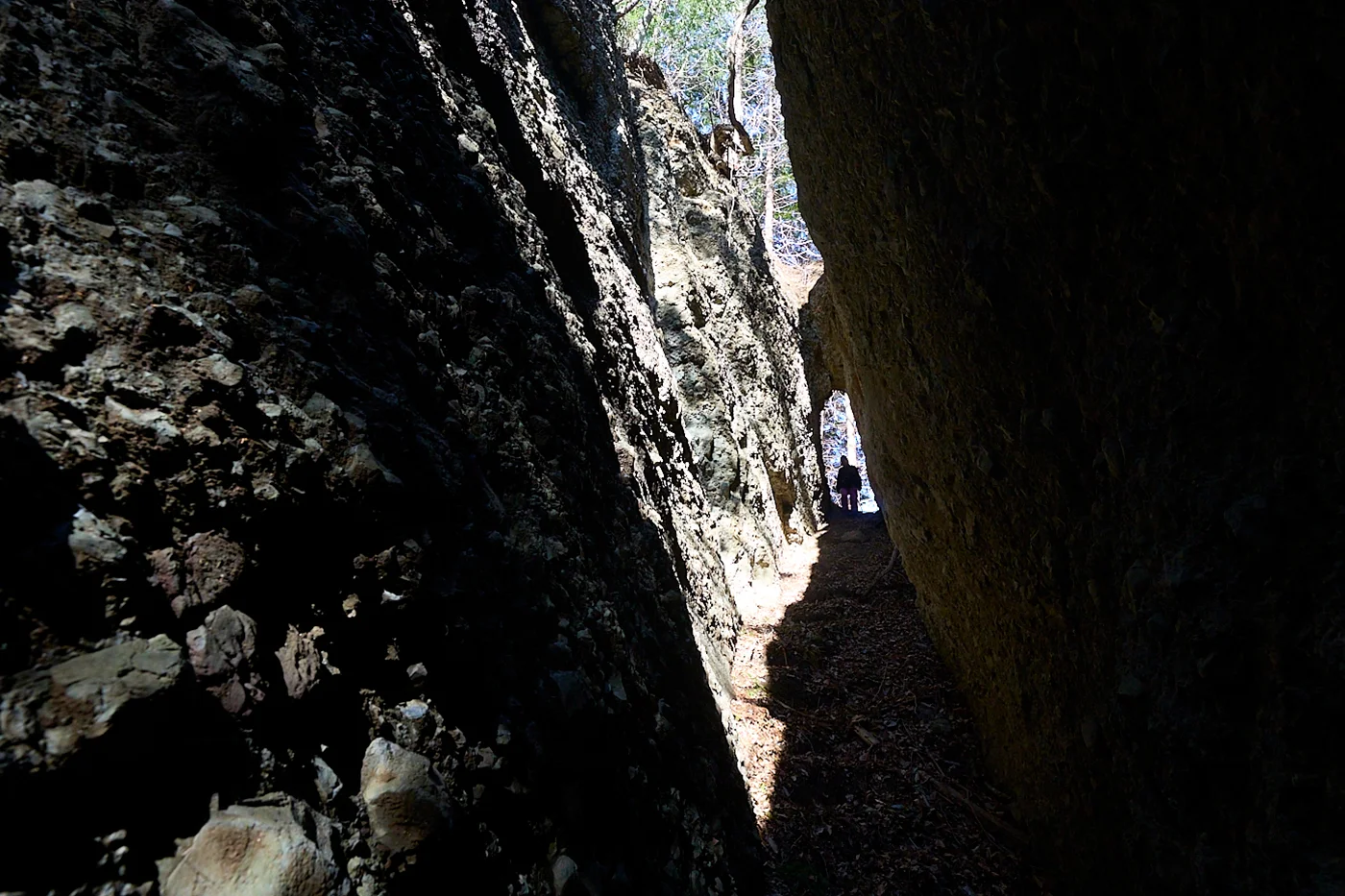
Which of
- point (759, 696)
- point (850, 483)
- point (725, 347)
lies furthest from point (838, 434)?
point (759, 696)

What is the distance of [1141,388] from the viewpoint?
7.01ft

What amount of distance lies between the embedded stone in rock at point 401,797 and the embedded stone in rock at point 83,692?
0.56 m

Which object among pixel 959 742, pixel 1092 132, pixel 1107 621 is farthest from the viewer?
pixel 959 742

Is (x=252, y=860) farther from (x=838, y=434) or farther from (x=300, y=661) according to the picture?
(x=838, y=434)

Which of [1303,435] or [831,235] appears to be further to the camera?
[831,235]

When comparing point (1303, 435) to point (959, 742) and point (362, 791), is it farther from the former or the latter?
point (959, 742)

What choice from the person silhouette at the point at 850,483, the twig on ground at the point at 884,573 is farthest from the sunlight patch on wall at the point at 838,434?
the twig on ground at the point at 884,573

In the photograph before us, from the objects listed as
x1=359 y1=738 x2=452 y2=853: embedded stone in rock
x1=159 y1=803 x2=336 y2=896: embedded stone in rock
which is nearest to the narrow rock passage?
x1=359 y1=738 x2=452 y2=853: embedded stone in rock

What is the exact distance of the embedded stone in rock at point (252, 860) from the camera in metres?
1.22

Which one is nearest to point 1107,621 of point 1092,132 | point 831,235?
point 1092,132

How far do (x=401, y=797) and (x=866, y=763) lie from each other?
402 centimetres

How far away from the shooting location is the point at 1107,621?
258 centimetres

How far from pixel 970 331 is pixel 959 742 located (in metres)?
3.24

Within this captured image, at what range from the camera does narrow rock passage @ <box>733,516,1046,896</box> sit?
3.78 metres
